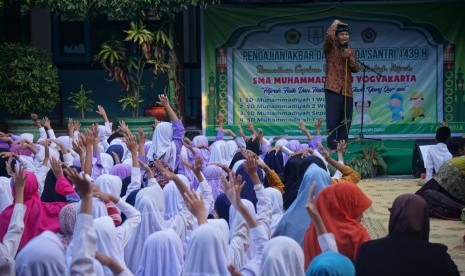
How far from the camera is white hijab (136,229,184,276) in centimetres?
504

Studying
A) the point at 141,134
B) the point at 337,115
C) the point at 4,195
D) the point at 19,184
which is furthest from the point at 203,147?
the point at 19,184

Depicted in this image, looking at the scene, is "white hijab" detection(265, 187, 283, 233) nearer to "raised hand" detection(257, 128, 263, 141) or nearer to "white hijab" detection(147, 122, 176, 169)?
"white hijab" detection(147, 122, 176, 169)

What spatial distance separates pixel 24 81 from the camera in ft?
45.9

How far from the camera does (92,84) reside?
52.0 feet

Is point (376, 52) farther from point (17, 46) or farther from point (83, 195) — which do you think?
point (83, 195)

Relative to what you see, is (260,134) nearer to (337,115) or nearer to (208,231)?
(337,115)

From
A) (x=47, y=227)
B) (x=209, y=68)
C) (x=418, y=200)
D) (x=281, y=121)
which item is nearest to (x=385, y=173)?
(x=281, y=121)

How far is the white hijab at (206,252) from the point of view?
4.60 meters

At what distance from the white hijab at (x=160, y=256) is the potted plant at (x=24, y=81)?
9356mm

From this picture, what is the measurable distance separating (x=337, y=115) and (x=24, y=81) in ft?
16.4

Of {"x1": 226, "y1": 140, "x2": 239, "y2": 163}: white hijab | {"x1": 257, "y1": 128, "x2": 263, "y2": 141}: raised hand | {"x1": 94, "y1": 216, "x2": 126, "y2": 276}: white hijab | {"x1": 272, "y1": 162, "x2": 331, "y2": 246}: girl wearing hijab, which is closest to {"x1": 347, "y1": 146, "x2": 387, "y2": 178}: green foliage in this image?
{"x1": 226, "y1": 140, "x2": 239, "y2": 163}: white hijab

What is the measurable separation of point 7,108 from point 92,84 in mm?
2050

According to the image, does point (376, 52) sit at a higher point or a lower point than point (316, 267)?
higher

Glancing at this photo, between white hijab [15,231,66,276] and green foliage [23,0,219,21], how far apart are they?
10048 mm
